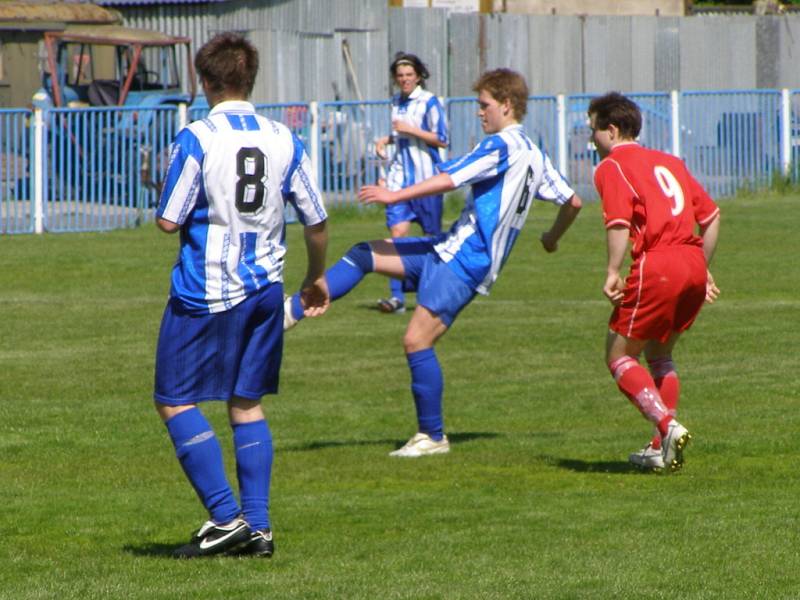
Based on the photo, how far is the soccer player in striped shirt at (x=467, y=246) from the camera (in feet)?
27.6

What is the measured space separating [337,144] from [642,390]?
15347 mm

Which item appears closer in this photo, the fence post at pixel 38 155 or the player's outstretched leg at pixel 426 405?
the player's outstretched leg at pixel 426 405

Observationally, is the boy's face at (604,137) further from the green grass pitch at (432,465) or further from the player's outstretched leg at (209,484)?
the player's outstretched leg at (209,484)

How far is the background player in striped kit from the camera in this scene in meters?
14.4

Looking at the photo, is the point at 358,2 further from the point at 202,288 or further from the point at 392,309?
the point at 202,288

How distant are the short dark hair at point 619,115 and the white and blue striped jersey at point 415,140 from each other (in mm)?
6546

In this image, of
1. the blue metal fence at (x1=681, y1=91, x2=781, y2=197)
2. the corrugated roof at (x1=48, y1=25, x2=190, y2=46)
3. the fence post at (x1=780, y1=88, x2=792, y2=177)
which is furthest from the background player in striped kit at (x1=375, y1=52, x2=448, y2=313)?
the corrugated roof at (x1=48, y1=25, x2=190, y2=46)

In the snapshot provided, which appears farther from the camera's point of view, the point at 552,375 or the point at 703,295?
the point at 552,375

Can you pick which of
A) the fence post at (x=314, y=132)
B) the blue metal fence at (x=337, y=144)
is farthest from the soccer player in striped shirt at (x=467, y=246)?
the fence post at (x=314, y=132)

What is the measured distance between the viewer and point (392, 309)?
1461 centimetres

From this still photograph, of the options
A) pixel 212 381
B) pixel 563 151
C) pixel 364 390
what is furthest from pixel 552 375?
pixel 563 151

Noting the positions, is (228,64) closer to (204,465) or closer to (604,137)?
(204,465)

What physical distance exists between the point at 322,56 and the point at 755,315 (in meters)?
18.5

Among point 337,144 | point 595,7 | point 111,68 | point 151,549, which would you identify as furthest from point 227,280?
point 595,7
